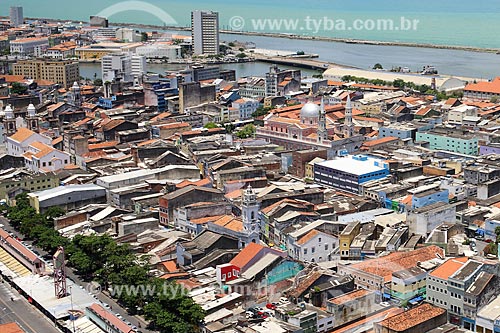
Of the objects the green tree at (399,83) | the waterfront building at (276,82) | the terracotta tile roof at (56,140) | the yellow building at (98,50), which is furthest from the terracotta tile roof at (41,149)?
the yellow building at (98,50)

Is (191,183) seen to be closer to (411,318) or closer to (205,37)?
(411,318)

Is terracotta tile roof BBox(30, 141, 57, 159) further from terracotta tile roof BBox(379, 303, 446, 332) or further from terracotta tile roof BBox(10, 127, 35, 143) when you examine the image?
terracotta tile roof BBox(379, 303, 446, 332)

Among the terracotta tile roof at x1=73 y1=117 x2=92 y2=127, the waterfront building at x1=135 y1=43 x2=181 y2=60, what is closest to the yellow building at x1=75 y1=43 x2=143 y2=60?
the waterfront building at x1=135 y1=43 x2=181 y2=60

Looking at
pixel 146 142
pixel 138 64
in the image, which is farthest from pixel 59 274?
A: pixel 138 64

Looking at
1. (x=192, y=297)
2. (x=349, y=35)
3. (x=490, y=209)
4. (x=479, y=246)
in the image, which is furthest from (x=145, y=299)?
(x=349, y=35)

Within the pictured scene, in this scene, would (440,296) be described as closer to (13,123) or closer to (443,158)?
(443,158)

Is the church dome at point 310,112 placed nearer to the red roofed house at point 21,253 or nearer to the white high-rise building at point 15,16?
the red roofed house at point 21,253
